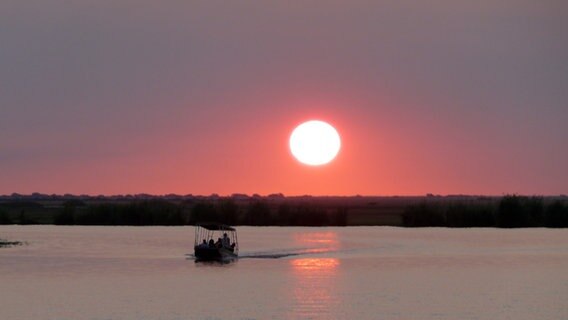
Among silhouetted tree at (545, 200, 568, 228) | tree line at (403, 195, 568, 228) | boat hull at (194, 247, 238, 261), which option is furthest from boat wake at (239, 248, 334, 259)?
silhouetted tree at (545, 200, 568, 228)

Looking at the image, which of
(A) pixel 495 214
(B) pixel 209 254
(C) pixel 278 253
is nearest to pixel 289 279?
(B) pixel 209 254

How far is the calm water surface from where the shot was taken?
5084cm

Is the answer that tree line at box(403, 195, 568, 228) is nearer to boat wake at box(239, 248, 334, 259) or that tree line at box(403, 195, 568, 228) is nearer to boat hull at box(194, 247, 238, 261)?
boat wake at box(239, 248, 334, 259)

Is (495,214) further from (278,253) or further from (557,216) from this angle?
(278,253)

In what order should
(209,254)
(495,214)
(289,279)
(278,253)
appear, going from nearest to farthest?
1. (289,279)
2. (209,254)
3. (278,253)
4. (495,214)

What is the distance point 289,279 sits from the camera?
66562mm

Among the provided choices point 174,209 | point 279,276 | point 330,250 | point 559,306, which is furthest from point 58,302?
point 174,209

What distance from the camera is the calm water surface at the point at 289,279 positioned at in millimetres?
50844

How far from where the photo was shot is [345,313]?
50031mm

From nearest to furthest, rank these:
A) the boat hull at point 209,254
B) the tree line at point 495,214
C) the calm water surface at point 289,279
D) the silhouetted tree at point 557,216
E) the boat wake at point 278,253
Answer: the calm water surface at point 289,279
the boat hull at point 209,254
the boat wake at point 278,253
the tree line at point 495,214
the silhouetted tree at point 557,216

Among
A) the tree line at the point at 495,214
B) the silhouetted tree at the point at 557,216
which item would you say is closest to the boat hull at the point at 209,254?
the tree line at the point at 495,214

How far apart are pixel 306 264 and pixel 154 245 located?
22.3 metres

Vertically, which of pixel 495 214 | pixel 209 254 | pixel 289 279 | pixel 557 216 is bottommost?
pixel 289 279

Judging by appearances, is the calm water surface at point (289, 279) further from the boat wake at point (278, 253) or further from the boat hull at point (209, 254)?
the boat hull at point (209, 254)
